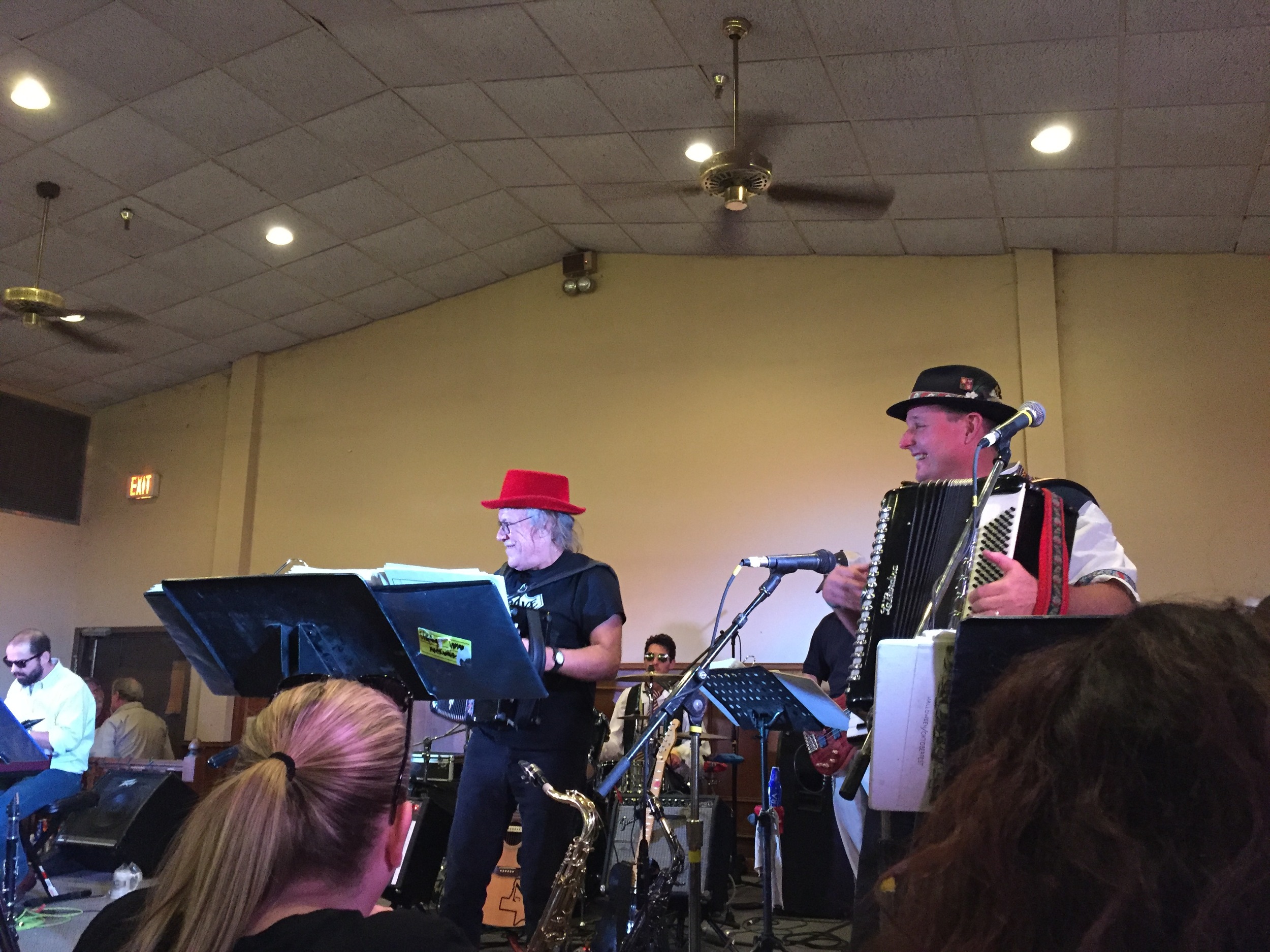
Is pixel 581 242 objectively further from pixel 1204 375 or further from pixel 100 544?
pixel 100 544

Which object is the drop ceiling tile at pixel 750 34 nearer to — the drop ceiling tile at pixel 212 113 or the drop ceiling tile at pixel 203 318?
the drop ceiling tile at pixel 212 113

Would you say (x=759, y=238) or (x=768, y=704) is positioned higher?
(x=759, y=238)

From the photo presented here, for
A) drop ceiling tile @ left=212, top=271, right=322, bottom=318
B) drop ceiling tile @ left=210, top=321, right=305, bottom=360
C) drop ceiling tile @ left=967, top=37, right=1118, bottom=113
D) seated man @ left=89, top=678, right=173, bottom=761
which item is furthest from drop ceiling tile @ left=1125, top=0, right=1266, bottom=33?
seated man @ left=89, top=678, right=173, bottom=761

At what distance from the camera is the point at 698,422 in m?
7.82

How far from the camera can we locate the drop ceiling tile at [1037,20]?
449 cm

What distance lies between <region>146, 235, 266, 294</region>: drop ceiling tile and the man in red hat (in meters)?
5.00

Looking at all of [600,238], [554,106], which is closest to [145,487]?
[600,238]

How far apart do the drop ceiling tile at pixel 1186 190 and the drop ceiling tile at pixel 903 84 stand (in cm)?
119

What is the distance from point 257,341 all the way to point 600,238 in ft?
10.9

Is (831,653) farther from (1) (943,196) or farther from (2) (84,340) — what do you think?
(2) (84,340)

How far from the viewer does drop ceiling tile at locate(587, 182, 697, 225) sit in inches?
275

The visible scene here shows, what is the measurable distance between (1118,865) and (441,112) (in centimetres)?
627

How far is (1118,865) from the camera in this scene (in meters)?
0.58

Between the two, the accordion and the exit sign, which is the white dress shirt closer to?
the exit sign
